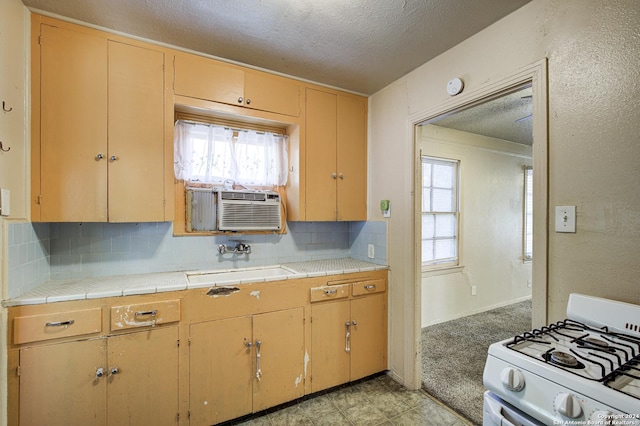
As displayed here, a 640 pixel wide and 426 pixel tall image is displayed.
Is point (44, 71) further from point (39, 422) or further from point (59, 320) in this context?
point (39, 422)

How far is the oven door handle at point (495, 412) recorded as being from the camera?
974 mm

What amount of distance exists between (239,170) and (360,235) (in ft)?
4.10

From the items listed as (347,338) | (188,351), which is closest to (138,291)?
(188,351)

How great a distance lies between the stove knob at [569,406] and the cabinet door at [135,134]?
2.09 meters

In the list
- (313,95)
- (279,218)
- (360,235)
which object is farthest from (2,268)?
(360,235)

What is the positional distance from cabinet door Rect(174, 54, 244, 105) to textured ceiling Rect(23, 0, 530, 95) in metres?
0.08

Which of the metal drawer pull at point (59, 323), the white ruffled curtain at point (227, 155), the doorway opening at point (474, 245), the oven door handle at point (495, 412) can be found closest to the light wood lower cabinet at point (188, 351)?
the metal drawer pull at point (59, 323)

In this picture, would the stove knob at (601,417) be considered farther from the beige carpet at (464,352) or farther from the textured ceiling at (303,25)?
the textured ceiling at (303,25)

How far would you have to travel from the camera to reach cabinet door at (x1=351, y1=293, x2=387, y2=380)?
232cm

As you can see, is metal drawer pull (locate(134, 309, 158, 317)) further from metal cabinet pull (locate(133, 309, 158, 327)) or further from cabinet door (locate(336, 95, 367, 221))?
cabinet door (locate(336, 95, 367, 221))

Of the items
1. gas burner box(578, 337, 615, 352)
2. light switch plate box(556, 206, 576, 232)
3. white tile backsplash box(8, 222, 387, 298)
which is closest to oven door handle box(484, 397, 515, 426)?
gas burner box(578, 337, 615, 352)

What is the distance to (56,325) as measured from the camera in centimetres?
148

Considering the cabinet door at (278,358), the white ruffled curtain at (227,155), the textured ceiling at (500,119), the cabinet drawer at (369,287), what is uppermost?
the textured ceiling at (500,119)

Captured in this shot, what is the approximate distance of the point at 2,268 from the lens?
56.1 inches
